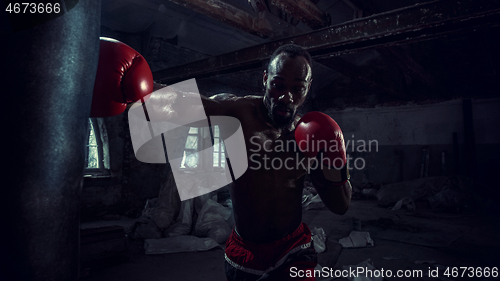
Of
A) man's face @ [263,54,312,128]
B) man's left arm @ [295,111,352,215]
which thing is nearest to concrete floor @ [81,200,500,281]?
man's left arm @ [295,111,352,215]

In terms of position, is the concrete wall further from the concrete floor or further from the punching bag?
the punching bag

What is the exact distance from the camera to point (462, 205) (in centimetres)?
589

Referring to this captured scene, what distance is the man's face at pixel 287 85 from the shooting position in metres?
1.45

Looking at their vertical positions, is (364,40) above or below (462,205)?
above

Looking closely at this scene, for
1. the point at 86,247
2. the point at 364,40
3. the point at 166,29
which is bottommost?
the point at 86,247

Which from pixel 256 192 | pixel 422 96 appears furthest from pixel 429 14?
pixel 422 96

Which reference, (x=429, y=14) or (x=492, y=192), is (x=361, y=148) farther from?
(x=429, y=14)

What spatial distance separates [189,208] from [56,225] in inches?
154

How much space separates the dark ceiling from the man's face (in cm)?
150

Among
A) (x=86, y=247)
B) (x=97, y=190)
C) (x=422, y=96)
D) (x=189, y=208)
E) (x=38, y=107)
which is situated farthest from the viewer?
(x=422, y=96)

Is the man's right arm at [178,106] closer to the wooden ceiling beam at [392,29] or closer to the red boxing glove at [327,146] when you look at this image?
the red boxing glove at [327,146]

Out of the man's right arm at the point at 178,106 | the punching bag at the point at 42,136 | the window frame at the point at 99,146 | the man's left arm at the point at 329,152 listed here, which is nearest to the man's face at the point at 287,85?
the man's left arm at the point at 329,152

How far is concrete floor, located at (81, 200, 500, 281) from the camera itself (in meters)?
2.91

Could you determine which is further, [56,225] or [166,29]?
Result: [166,29]
